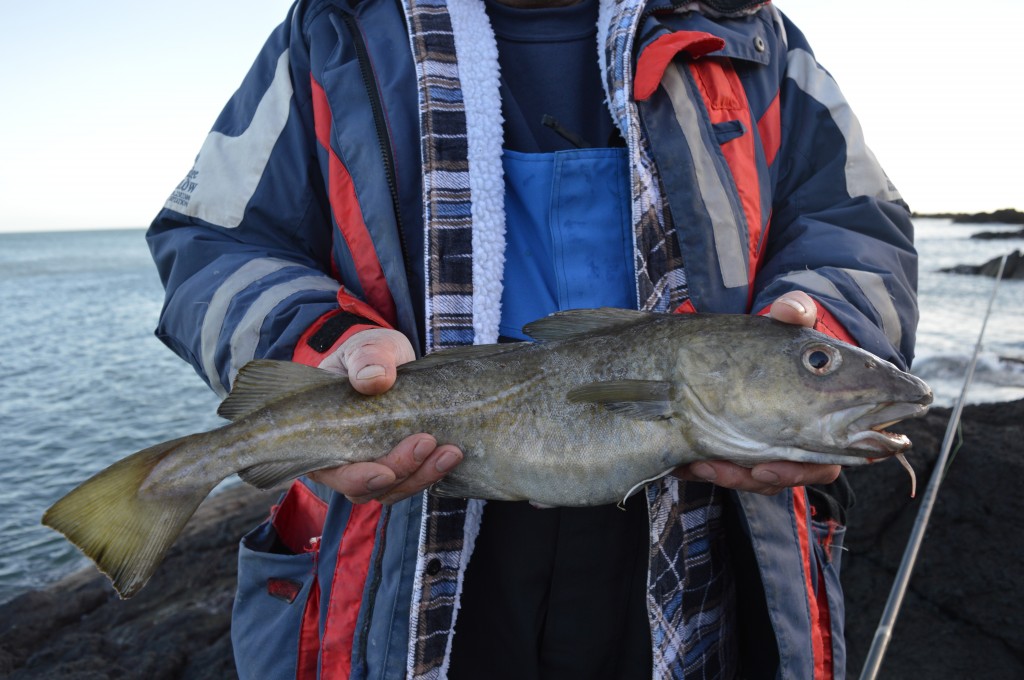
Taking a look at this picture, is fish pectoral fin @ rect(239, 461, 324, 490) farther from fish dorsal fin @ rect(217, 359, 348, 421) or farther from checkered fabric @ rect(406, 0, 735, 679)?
checkered fabric @ rect(406, 0, 735, 679)

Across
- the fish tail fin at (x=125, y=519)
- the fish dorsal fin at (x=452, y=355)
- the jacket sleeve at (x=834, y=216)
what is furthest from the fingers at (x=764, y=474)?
the fish tail fin at (x=125, y=519)

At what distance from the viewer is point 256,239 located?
277cm

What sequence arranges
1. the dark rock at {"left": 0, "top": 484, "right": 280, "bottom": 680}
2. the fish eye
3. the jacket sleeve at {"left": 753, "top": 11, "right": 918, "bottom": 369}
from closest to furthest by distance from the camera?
1. the fish eye
2. the jacket sleeve at {"left": 753, "top": 11, "right": 918, "bottom": 369}
3. the dark rock at {"left": 0, "top": 484, "right": 280, "bottom": 680}

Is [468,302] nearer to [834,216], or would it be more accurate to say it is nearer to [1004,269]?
[834,216]

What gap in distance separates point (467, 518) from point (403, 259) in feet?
2.99

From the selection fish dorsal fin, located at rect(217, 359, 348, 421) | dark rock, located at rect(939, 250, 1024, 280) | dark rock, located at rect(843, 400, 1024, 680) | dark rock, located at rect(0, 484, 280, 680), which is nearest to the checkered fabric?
fish dorsal fin, located at rect(217, 359, 348, 421)

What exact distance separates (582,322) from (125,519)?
161cm

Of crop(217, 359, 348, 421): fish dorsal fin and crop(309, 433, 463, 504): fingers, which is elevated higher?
crop(217, 359, 348, 421): fish dorsal fin

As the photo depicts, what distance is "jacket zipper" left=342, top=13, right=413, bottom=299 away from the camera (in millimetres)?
2469

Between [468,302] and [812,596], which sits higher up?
[468,302]

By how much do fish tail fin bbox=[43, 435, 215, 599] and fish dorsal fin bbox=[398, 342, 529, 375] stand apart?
2.59ft

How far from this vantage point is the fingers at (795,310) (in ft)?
7.39

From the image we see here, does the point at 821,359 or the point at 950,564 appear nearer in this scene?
the point at 821,359

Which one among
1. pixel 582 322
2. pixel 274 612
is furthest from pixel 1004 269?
pixel 274 612
